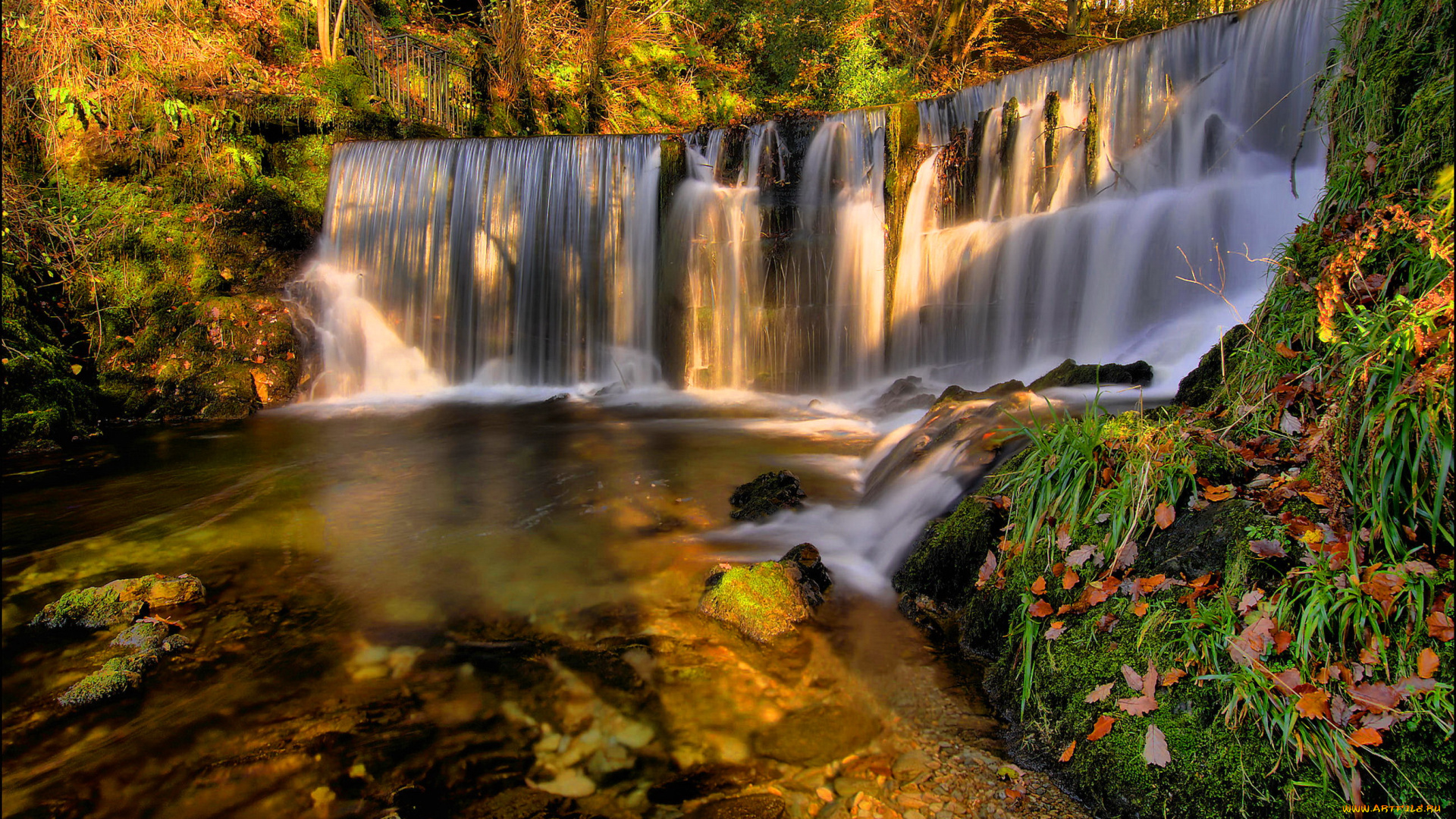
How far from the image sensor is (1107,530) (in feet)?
9.41

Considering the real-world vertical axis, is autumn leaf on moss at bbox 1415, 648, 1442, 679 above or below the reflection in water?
above

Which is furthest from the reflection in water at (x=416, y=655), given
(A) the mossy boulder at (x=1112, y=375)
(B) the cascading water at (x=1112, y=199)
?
(B) the cascading water at (x=1112, y=199)

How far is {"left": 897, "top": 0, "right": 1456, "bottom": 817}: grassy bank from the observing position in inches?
76.5

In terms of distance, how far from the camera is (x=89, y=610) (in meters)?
3.74

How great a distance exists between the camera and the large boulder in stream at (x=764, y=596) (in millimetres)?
3605

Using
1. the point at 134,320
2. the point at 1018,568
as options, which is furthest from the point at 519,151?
the point at 1018,568

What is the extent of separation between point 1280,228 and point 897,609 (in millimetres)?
6853

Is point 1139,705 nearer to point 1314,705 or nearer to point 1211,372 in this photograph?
point 1314,705

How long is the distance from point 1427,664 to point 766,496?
3974mm

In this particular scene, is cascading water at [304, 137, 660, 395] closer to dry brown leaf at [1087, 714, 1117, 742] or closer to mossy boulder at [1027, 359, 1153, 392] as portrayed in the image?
mossy boulder at [1027, 359, 1153, 392]

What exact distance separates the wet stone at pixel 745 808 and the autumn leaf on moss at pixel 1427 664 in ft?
6.08

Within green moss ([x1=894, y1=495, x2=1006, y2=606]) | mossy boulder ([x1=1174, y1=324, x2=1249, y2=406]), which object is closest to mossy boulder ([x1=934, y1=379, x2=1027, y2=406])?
mossy boulder ([x1=1174, y1=324, x2=1249, y2=406])

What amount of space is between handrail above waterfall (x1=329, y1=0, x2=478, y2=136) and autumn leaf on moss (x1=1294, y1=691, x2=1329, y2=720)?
50.1ft

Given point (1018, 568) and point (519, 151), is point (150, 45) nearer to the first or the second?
point (519, 151)
